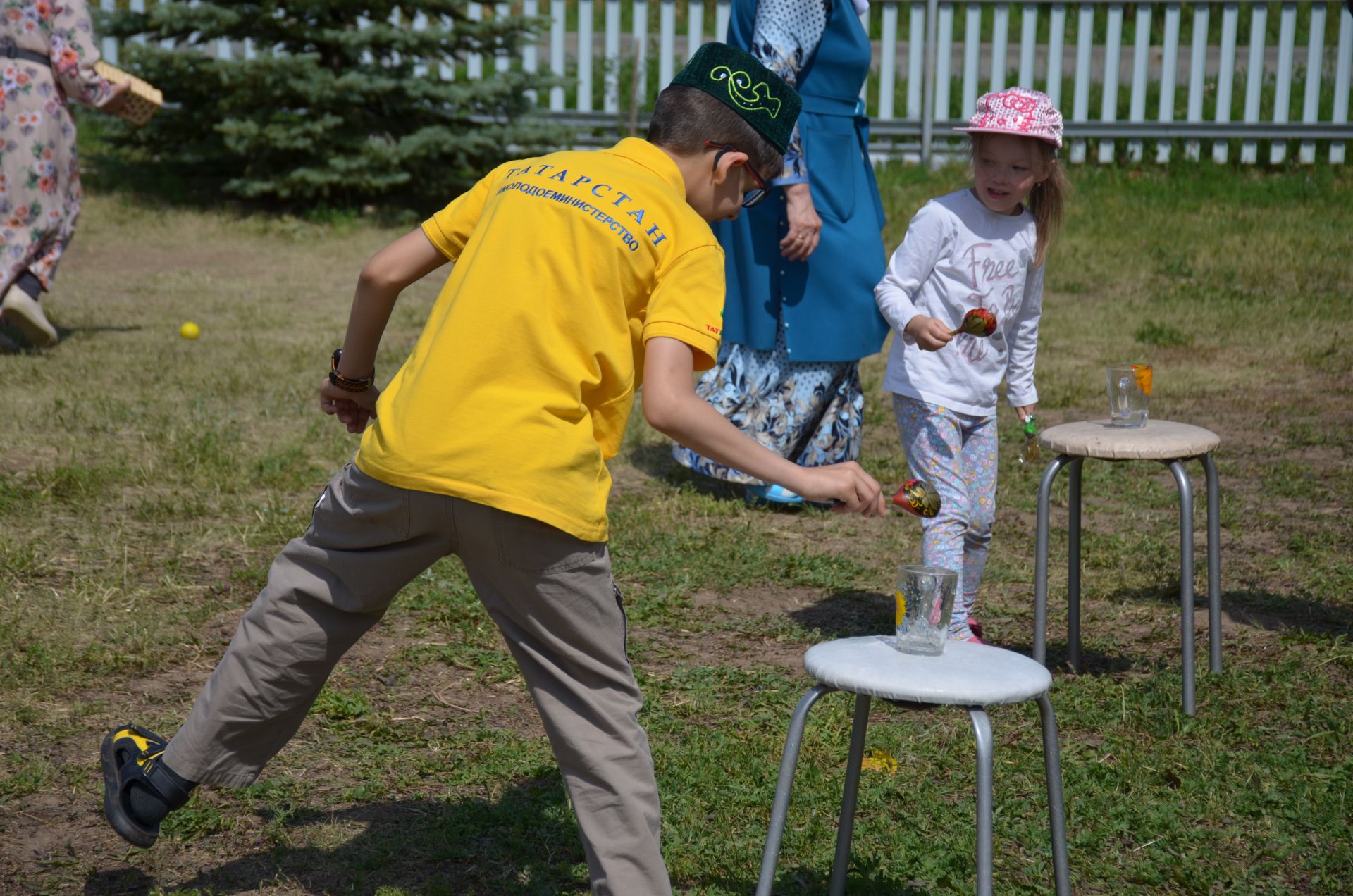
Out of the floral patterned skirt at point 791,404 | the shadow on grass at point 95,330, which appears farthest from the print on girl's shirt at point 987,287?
the shadow on grass at point 95,330

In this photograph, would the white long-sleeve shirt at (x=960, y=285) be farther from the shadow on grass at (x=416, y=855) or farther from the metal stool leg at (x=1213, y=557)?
the shadow on grass at (x=416, y=855)

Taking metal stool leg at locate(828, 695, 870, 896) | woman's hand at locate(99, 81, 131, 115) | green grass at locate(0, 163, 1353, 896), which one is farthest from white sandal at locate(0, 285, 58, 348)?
metal stool leg at locate(828, 695, 870, 896)

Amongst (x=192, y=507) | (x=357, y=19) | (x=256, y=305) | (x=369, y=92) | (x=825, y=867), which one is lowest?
(x=825, y=867)

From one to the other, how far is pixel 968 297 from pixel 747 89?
1.64m

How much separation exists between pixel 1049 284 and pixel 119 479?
7.18 metres

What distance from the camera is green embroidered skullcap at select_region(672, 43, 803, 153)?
8.10 ft

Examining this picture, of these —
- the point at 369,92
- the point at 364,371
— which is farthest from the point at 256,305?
the point at 364,371

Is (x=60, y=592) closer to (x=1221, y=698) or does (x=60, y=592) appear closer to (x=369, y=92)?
(x=1221, y=698)

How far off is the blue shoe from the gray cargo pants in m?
3.10

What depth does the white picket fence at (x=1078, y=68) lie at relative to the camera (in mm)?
12953

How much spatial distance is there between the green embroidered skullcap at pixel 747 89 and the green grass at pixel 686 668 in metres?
1.50

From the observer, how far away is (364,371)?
2.73m

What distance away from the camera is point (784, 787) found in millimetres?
2299

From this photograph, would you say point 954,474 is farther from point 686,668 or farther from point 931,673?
point 931,673
